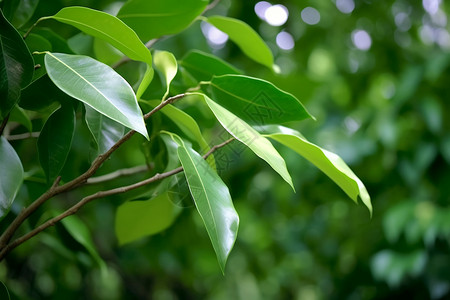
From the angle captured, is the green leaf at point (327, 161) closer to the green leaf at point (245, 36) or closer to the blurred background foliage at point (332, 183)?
the green leaf at point (245, 36)

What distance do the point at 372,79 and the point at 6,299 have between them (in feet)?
3.80

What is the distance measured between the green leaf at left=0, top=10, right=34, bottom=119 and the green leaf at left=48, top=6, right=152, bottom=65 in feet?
0.17

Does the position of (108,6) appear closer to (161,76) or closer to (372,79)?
(161,76)

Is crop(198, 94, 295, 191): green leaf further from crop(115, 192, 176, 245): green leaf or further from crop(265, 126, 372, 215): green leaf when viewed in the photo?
crop(115, 192, 176, 245): green leaf

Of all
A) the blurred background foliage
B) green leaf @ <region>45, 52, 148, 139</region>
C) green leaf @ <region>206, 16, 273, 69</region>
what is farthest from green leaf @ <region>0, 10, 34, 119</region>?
the blurred background foliage

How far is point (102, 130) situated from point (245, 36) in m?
0.23

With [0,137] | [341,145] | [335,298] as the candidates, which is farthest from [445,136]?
[0,137]

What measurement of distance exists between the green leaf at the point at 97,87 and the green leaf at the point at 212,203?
0.06m

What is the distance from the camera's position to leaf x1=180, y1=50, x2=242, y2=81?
1.77 ft

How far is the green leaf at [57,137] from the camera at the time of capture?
437 mm

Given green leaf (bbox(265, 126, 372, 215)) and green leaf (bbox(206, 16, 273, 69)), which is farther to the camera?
green leaf (bbox(206, 16, 273, 69))

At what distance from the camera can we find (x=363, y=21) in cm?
139

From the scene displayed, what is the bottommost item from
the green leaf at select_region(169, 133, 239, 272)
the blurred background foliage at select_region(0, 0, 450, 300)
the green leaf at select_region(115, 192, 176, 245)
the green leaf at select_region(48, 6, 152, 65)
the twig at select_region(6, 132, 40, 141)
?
the blurred background foliage at select_region(0, 0, 450, 300)

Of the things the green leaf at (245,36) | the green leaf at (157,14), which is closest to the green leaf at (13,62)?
the green leaf at (157,14)
